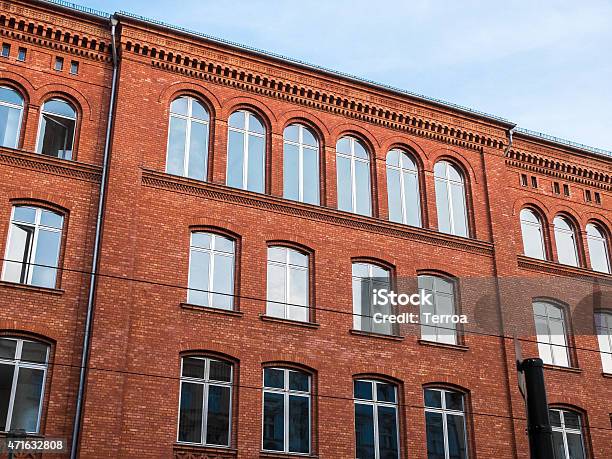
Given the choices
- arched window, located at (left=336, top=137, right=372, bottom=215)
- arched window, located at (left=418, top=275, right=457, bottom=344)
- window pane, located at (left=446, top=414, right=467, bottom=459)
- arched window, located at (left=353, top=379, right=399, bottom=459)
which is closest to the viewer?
arched window, located at (left=353, top=379, right=399, bottom=459)

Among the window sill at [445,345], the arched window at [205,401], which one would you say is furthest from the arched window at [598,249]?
the arched window at [205,401]

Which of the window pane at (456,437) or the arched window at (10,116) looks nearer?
the arched window at (10,116)

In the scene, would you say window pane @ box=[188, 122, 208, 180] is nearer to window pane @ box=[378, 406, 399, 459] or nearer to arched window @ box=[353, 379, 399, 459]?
arched window @ box=[353, 379, 399, 459]

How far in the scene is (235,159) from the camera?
20672 mm

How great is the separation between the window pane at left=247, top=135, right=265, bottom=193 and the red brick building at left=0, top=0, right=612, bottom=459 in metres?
0.06

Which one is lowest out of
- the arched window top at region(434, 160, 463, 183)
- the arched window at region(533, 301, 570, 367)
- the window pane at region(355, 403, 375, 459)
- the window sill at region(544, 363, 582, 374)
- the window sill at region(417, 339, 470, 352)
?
the window pane at region(355, 403, 375, 459)

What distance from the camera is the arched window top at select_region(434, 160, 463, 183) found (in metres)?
23.3

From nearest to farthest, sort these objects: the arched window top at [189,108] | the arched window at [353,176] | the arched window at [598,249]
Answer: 1. the arched window top at [189,108]
2. the arched window at [353,176]
3. the arched window at [598,249]

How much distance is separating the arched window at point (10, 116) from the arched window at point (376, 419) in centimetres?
1012

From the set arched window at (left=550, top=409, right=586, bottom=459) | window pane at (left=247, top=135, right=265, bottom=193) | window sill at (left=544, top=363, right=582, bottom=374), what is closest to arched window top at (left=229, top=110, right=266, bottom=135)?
window pane at (left=247, top=135, right=265, bottom=193)

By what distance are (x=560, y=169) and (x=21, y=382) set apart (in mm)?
17511

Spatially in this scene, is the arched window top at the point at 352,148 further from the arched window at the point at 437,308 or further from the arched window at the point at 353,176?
the arched window at the point at 437,308

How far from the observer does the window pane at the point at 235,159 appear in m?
20.3

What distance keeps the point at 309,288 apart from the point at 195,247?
10.2 ft
